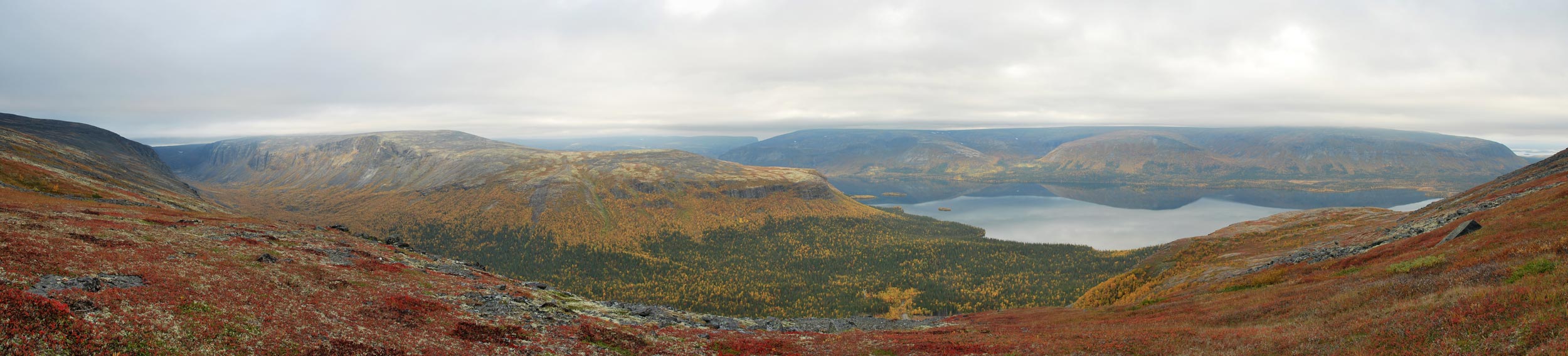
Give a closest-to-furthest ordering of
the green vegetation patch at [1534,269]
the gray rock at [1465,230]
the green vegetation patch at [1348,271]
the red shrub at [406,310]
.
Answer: the green vegetation patch at [1534,269]
the red shrub at [406,310]
the green vegetation patch at [1348,271]
the gray rock at [1465,230]

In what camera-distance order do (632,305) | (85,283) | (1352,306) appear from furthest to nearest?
1. (632,305)
2. (1352,306)
3. (85,283)


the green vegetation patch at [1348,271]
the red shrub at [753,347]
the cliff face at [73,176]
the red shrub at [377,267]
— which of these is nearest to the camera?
the red shrub at [753,347]

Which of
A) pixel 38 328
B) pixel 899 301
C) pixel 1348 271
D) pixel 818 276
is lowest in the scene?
pixel 818 276

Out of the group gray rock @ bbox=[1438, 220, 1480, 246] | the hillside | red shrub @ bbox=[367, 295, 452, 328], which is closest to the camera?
the hillside

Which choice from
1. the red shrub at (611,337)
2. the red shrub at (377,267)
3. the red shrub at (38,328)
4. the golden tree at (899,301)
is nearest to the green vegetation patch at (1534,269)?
the red shrub at (611,337)

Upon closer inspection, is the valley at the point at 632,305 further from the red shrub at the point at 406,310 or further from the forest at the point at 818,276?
the forest at the point at 818,276

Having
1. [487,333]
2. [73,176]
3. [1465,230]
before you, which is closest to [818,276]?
[1465,230]

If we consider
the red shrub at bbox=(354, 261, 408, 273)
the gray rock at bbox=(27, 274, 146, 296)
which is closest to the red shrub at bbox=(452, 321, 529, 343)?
the gray rock at bbox=(27, 274, 146, 296)

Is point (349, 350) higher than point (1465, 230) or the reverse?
the reverse

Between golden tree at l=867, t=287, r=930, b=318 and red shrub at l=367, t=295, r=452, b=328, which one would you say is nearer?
red shrub at l=367, t=295, r=452, b=328

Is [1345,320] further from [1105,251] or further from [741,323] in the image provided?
[1105,251]

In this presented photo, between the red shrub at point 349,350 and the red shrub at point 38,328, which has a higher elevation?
the red shrub at point 38,328

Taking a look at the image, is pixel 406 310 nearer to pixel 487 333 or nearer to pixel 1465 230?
pixel 487 333

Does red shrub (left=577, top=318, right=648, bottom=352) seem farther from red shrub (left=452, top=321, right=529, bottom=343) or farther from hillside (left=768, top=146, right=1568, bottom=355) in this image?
hillside (left=768, top=146, right=1568, bottom=355)
